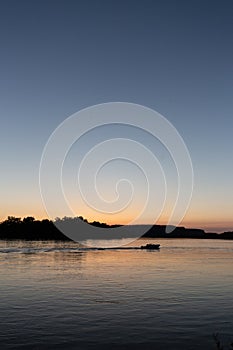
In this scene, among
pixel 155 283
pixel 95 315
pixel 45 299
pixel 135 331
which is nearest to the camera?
pixel 135 331

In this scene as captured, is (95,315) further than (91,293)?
No

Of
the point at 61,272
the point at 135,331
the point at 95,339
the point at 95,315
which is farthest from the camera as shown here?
the point at 61,272

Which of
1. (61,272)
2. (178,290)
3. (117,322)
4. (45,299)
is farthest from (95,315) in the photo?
(61,272)

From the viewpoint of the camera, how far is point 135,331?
1123 inches

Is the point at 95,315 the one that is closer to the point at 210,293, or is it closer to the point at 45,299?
the point at 45,299

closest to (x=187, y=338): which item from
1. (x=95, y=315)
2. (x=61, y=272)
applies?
(x=95, y=315)

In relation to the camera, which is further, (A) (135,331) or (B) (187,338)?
(A) (135,331)

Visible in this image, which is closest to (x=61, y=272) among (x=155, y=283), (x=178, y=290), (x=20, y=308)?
(x=155, y=283)

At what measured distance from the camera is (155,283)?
53.2 metres

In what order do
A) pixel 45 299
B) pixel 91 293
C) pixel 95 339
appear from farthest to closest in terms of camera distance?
pixel 91 293
pixel 45 299
pixel 95 339

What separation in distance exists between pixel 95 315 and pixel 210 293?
17.1 metres

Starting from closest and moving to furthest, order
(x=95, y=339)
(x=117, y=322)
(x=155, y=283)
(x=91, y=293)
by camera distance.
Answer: (x=95, y=339), (x=117, y=322), (x=91, y=293), (x=155, y=283)

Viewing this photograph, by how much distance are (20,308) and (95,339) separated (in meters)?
11.5

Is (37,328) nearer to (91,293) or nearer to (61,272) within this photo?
(91,293)
